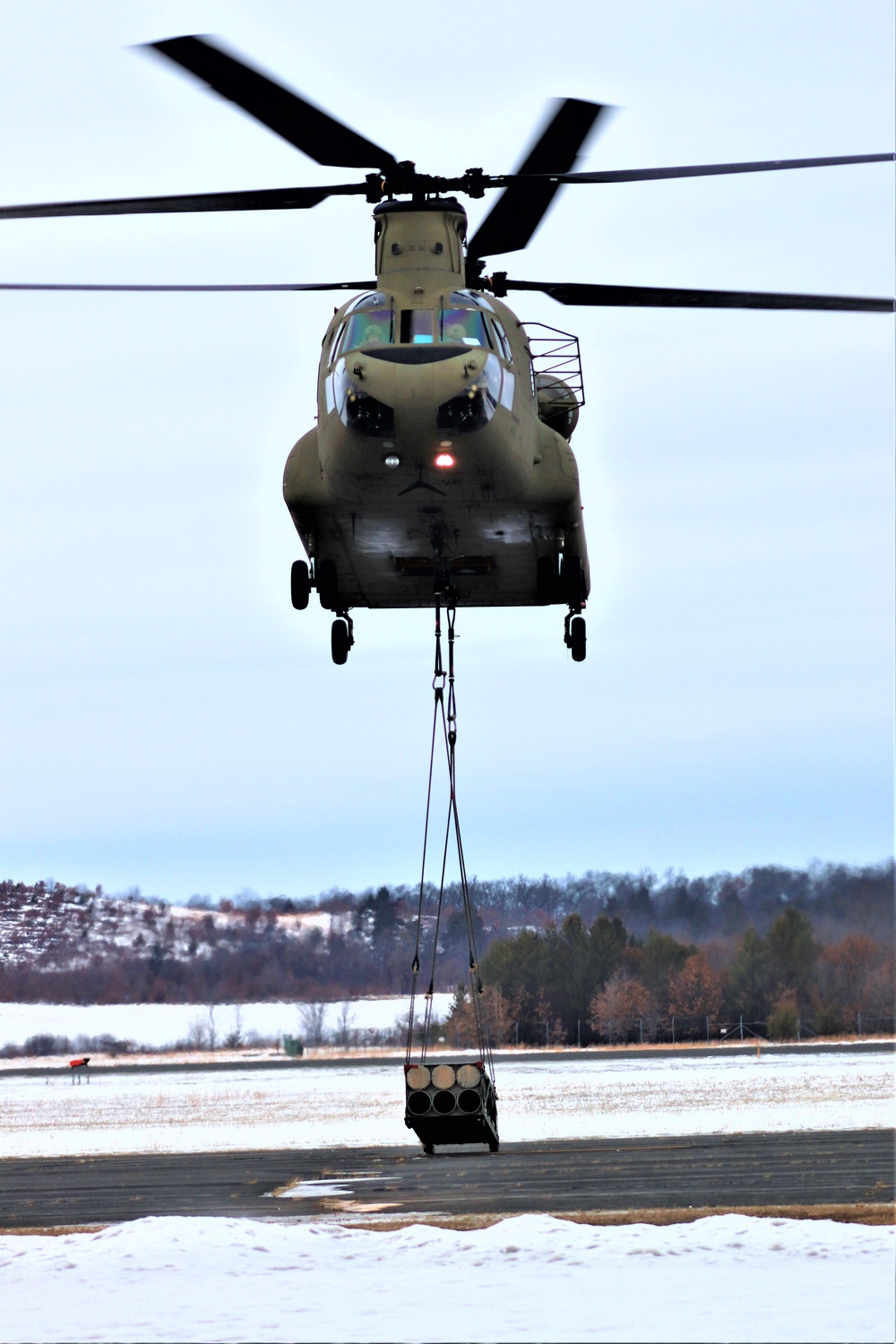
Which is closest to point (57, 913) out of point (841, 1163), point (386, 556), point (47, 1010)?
point (47, 1010)

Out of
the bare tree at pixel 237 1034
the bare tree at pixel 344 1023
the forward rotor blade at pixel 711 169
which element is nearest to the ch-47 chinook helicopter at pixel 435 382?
the forward rotor blade at pixel 711 169

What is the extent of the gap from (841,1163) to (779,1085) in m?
20.2

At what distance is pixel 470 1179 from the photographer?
26438 millimetres

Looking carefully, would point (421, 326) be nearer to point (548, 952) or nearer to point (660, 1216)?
point (660, 1216)

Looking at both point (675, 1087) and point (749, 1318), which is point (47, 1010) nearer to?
point (675, 1087)

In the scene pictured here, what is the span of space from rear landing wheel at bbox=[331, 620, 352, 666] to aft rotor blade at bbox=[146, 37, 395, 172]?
531cm

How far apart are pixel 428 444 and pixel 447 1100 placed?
6817 millimetres

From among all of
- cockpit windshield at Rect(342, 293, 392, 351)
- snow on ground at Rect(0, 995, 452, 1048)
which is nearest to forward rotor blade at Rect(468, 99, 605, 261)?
cockpit windshield at Rect(342, 293, 392, 351)

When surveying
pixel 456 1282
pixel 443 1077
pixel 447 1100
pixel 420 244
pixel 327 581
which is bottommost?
pixel 456 1282

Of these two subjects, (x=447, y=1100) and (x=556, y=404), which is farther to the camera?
(x=556, y=404)

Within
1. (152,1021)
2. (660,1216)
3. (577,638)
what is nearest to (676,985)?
(152,1021)

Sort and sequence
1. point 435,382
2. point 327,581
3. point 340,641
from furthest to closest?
point 340,641 < point 327,581 < point 435,382

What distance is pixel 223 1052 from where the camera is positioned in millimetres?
83500

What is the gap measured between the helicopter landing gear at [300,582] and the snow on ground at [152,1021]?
71801 millimetres
